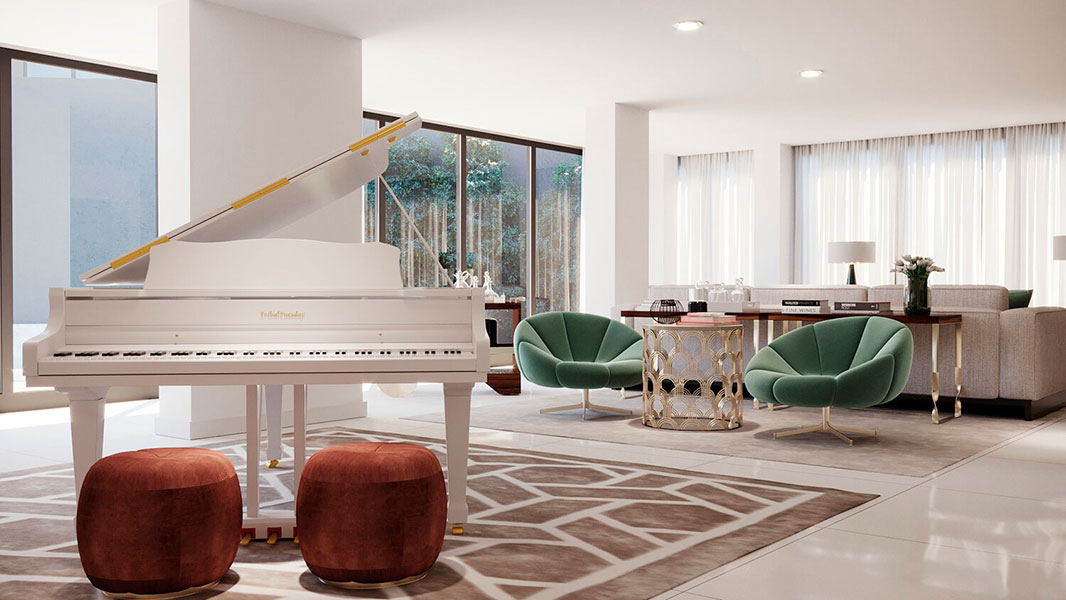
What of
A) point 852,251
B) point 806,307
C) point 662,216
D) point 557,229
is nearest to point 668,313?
point 806,307

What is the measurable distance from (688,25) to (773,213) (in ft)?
19.0

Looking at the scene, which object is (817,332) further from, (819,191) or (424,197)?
(819,191)

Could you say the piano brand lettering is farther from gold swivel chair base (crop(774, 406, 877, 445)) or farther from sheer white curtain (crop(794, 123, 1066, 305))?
sheer white curtain (crop(794, 123, 1066, 305))

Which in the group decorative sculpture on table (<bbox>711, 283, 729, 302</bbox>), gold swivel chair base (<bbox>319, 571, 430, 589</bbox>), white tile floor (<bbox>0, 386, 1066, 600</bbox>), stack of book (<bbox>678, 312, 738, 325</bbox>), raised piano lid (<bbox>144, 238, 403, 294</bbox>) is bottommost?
white tile floor (<bbox>0, 386, 1066, 600</bbox>)

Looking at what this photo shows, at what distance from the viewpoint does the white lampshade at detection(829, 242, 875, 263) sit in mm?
10625

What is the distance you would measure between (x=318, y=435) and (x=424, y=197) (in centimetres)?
475

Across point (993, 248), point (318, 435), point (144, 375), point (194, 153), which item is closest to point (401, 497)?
point (144, 375)

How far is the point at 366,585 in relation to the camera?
2643mm

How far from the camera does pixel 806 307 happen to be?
658cm

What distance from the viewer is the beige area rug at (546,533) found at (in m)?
2.67

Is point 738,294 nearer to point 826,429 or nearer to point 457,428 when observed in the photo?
point 826,429

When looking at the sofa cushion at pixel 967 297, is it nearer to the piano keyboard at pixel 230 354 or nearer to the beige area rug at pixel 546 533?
the beige area rug at pixel 546 533

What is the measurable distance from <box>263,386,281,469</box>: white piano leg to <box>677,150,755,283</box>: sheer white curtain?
8484 mm

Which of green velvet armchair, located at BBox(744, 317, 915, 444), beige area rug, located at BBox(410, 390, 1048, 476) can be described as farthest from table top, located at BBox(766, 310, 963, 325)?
beige area rug, located at BBox(410, 390, 1048, 476)
